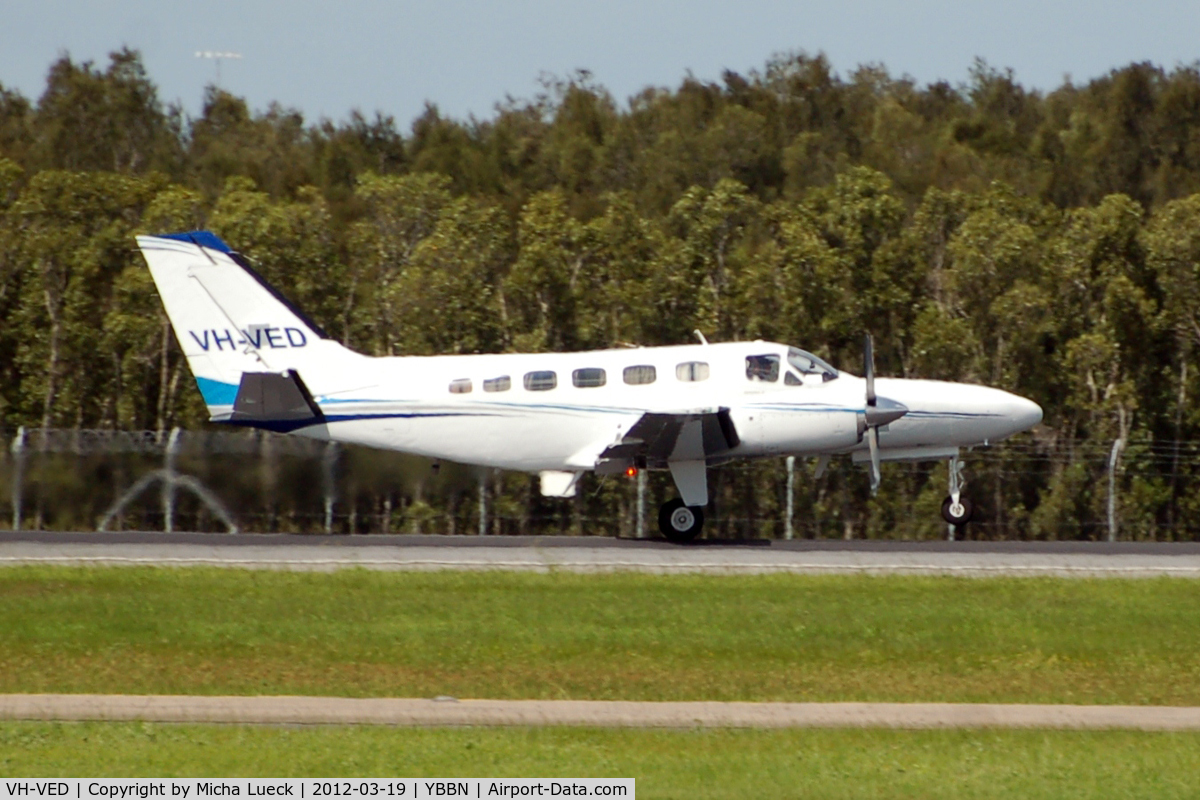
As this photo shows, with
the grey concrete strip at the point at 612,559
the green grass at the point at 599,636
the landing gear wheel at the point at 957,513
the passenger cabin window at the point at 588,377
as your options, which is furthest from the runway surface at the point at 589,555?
the passenger cabin window at the point at 588,377

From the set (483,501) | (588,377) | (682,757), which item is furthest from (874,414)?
(682,757)

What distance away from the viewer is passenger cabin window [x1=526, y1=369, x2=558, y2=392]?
2408 cm

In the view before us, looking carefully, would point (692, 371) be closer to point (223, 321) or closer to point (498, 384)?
point (498, 384)

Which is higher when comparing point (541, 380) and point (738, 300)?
point (738, 300)

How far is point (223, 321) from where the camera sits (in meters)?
24.2

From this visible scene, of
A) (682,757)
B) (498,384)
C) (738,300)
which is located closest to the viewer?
(682,757)

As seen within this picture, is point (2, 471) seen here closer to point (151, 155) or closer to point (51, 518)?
point (51, 518)

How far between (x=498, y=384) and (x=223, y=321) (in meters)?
4.46

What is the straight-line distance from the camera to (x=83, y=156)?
235 ft

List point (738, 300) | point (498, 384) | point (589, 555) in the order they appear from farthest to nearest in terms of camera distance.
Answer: point (738, 300), point (498, 384), point (589, 555)

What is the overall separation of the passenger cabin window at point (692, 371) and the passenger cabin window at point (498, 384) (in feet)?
8.86

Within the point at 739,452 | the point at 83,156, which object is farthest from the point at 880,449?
the point at 83,156

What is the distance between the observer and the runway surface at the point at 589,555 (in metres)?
20.2

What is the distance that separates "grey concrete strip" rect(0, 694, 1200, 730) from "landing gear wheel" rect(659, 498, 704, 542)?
11.7m
